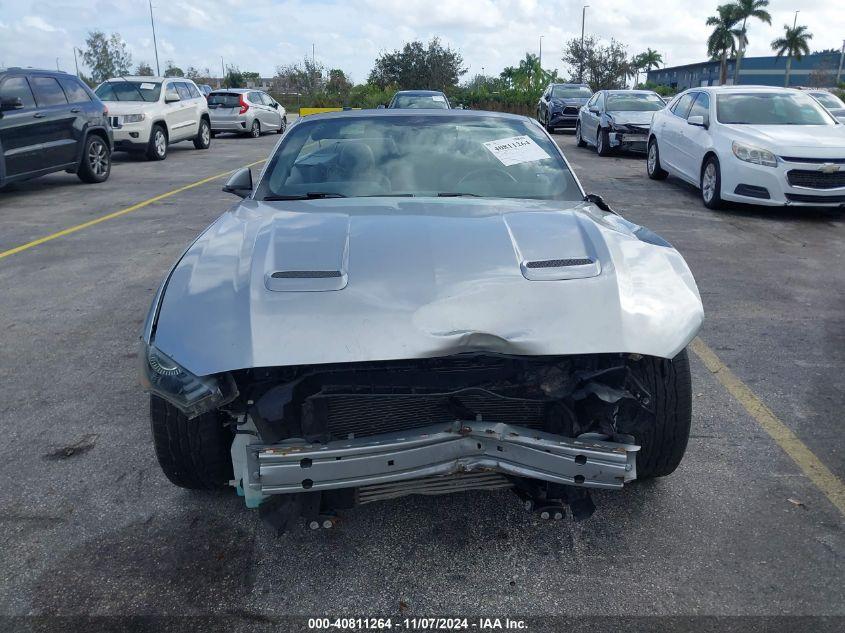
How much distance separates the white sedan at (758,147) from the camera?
29.6ft

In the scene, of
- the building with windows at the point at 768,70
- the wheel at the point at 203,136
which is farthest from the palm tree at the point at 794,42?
the wheel at the point at 203,136

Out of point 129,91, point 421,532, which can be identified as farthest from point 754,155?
point 129,91

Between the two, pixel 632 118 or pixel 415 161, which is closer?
pixel 415 161

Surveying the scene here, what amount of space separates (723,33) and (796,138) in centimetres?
7098

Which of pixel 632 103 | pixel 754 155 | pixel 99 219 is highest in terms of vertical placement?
pixel 632 103

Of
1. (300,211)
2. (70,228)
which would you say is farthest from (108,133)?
(300,211)

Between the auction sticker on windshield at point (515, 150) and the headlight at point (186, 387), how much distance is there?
85.6 inches

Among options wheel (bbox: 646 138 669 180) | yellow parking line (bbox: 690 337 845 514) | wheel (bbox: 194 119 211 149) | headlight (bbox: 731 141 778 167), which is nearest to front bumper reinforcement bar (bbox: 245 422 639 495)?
yellow parking line (bbox: 690 337 845 514)

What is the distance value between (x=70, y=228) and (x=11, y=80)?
10.1 feet

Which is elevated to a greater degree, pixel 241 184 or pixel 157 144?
pixel 241 184

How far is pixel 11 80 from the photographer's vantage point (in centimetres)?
1045

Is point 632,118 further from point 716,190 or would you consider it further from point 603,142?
point 716,190

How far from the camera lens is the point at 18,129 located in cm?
1027

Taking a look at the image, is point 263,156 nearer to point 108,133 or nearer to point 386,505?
point 108,133
